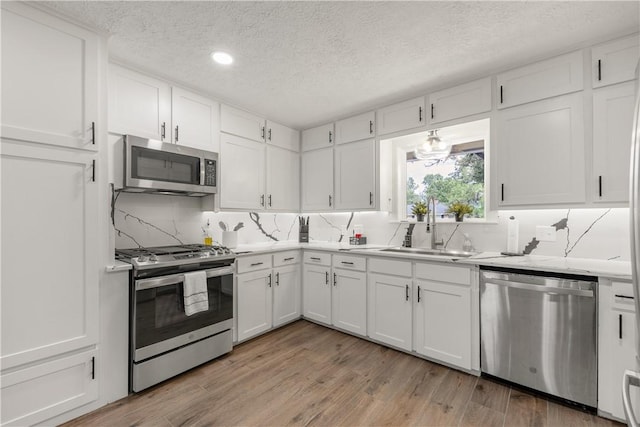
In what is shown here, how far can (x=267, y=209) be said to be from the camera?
357 cm

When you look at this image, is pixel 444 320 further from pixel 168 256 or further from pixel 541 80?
pixel 168 256

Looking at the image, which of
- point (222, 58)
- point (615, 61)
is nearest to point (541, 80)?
point (615, 61)

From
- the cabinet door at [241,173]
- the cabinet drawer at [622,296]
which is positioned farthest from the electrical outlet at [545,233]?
the cabinet door at [241,173]

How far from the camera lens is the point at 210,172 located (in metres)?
2.82

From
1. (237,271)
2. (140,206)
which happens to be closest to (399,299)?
(237,271)

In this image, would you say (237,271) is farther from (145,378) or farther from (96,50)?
(96,50)

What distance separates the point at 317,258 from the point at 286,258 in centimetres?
36

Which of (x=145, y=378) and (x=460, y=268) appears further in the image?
(x=460, y=268)

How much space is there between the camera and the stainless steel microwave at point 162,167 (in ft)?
7.50

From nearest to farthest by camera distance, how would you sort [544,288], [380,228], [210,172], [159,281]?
[544,288] < [159,281] < [210,172] < [380,228]

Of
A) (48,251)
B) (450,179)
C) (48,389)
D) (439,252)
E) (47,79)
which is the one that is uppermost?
(47,79)

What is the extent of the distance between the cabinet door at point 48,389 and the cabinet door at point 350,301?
2.09 meters

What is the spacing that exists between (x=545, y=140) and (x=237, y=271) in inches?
112

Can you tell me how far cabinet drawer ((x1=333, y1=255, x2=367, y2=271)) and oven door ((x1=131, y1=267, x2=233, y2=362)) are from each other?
1.16 meters
